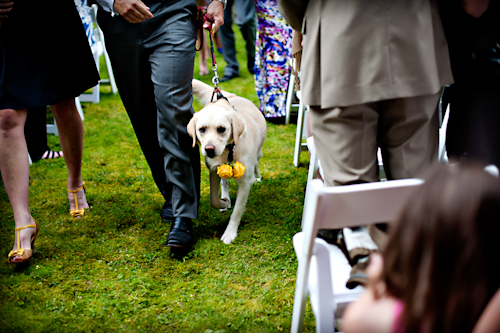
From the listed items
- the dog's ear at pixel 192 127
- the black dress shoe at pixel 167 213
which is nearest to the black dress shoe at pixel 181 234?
the black dress shoe at pixel 167 213

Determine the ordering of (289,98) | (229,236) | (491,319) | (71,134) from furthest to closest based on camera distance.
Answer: (289,98) → (71,134) → (229,236) → (491,319)

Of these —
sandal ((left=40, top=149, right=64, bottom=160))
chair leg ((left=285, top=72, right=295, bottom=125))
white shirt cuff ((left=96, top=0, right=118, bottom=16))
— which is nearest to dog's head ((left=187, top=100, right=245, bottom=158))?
white shirt cuff ((left=96, top=0, right=118, bottom=16))

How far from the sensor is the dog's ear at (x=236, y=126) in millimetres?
2655

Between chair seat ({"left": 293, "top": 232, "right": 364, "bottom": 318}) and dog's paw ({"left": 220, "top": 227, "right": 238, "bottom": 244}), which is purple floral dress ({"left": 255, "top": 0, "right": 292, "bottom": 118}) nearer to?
dog's paw ({"left": 220, "top": 227, "right": 238, "bottom": 244})

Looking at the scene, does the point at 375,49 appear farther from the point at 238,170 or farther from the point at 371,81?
the point at 238,170

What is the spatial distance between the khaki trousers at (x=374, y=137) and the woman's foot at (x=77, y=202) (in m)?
2.27

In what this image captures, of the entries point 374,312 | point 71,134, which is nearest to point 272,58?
point 71,134

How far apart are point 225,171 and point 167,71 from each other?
76 cm

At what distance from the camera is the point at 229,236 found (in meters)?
2.78

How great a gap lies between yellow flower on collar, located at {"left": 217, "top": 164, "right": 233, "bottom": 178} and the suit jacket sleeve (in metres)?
1.10

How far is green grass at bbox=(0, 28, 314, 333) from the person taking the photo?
2.04 meters

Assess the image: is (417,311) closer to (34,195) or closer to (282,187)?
(282,187)

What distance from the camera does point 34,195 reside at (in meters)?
3.49

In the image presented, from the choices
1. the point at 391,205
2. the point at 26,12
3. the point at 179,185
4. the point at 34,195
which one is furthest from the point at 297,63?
the point at 34,195
